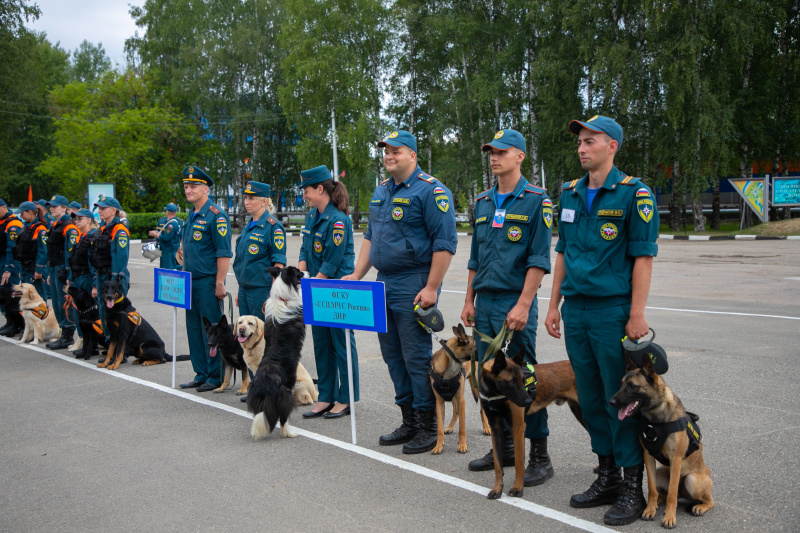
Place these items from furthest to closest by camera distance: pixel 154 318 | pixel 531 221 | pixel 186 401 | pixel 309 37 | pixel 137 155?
pixel 137 155
pixel 309 37
pixel 154 318
pixel 186 401
pixel 531 221

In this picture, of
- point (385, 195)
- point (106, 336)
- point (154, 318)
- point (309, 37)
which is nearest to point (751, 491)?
point (385, 195)

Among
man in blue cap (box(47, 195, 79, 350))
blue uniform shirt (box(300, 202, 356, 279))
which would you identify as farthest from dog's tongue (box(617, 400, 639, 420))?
man in blue cap (box(47, 195, 79, 350))

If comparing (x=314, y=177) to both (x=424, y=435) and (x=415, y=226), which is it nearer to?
(x=415, y=226)

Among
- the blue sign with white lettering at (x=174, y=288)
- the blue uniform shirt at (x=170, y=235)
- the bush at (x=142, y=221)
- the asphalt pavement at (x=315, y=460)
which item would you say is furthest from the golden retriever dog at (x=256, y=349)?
the bush at (x=142, y=221)

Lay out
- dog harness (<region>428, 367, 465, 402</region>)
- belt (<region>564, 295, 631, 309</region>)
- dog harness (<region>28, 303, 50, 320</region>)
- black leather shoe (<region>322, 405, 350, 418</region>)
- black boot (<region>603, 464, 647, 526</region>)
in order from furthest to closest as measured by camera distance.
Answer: dog harness (<region>28, 303, 50, 320</region>) → black leather shoe (<region>322, 405, 350, 418</region>) → dog harness (<region>428, 367, 465, 402</region>) → belt (<region>564, 295, 631, 309</region>) → black boot (<region>603, 464, 647, 526</region>)

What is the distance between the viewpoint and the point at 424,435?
4.94 meters

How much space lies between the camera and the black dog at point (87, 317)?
8812mm

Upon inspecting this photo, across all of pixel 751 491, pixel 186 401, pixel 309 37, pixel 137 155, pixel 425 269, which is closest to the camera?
pixel 751 491

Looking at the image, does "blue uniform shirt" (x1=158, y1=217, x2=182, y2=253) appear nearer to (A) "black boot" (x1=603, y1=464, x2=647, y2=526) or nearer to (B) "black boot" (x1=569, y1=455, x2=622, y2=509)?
(B) "black boot" (x1=569, y1=455, x2=622, y2=509)

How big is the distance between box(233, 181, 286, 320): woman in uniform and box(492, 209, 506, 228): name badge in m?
2.88

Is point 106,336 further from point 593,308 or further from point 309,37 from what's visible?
point 309,37

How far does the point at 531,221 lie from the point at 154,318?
949 cm

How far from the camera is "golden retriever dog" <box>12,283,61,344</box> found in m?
10.1

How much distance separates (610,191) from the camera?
3.69m
